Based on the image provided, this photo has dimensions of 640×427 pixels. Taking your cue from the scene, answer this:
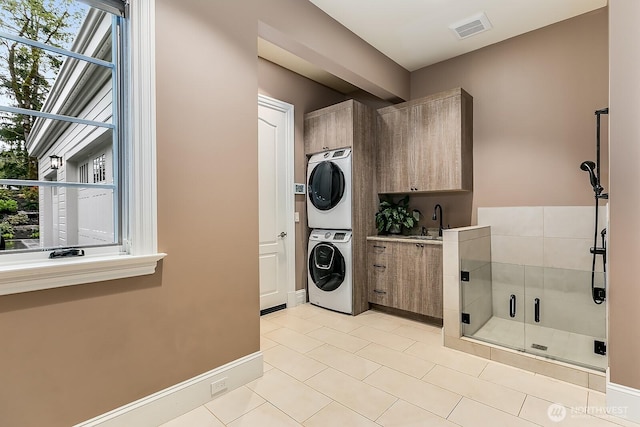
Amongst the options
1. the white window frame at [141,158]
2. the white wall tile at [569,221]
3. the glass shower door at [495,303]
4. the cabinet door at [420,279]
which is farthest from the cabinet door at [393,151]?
the white window frame at [141,158]

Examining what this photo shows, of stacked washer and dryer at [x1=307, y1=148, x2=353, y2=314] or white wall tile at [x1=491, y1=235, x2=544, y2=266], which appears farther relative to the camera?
stacked washer and dryer at [x1=307, y1=148, x2=353, y2=314]

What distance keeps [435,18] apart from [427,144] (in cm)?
114

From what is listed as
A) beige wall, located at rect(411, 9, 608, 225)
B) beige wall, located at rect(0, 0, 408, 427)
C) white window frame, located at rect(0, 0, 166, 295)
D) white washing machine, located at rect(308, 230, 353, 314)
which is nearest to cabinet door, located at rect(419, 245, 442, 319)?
beige wall, located at rect(411, 9, 608, 225)

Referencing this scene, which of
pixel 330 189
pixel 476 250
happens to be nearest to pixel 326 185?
pixel 330 189

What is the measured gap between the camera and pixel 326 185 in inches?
142

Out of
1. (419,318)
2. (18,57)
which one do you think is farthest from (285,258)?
(18,57)

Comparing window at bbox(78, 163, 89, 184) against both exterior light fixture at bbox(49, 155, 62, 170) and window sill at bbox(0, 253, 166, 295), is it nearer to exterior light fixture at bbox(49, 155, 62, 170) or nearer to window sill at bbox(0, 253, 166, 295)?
exterior light fixture at bbox(49, 155, 62, 170)

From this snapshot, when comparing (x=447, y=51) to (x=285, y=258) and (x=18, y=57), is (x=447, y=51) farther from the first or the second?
(x=18, y=57)

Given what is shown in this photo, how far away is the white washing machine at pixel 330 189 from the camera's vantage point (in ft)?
11.5

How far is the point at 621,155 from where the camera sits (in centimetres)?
182

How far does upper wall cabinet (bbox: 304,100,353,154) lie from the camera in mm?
3487

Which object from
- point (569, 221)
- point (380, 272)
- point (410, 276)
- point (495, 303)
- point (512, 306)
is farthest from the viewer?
point (380, 272)

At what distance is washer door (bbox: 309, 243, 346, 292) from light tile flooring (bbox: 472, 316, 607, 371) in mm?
1425

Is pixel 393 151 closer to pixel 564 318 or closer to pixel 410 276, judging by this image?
pixel 410 276
